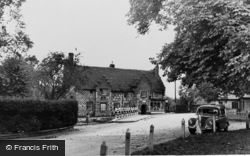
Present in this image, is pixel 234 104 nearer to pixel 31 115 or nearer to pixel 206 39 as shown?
pixel 31 115

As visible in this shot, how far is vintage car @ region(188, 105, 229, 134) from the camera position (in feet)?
65.9

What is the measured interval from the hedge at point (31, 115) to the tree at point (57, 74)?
1099 cm

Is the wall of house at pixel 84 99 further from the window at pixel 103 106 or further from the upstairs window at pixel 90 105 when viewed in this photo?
the window at pixel 103 106

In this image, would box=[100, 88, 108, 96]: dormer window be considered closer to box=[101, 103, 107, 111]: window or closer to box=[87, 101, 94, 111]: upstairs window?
box=[101, 103, 107, 111]: window

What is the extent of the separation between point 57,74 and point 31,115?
52.3ft

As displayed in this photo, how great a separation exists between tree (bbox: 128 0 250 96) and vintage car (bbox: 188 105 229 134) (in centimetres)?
452

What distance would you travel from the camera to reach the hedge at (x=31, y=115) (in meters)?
21.4

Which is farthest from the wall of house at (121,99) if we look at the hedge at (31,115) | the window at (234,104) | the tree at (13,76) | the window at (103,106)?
the hedge at (31,115)

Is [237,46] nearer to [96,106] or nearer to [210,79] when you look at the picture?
[210,79]

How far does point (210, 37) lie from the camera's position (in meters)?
13.1

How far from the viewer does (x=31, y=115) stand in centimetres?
2286

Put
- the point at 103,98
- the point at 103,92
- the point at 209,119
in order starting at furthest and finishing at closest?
the point at 103,92 → the point at 103,98 → the point at 209,119

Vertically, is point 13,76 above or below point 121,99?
above

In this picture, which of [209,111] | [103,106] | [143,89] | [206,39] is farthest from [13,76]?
[143,89]
